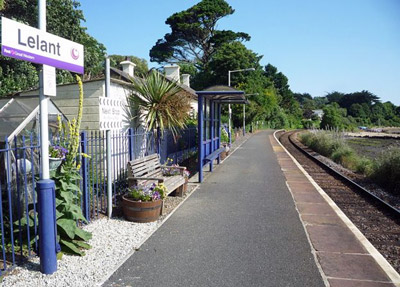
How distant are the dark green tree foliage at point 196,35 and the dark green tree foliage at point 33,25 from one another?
2902 cm

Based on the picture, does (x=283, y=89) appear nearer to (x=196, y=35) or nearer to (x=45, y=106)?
(x=196, y=35)

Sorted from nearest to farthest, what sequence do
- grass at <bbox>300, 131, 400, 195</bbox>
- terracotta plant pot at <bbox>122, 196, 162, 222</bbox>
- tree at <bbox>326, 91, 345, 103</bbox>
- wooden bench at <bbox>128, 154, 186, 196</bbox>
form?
terracotta plant pot at <bbox>122, 196, 162, 222</bbox>, wooden bench at <bbox>128, 154, 186, 196</bbox>, grass at <bbox>300, 131, 400, 195</bbox>, tree at <bbox>326, 91, 345, 103</bbox>

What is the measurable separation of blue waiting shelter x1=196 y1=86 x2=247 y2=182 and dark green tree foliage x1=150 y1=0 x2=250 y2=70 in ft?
120

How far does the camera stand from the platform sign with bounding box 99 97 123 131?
204 inches

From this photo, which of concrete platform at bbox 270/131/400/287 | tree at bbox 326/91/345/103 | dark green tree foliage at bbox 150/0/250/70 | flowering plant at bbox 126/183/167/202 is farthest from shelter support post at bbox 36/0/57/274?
tree at bbox 326/91/345/103

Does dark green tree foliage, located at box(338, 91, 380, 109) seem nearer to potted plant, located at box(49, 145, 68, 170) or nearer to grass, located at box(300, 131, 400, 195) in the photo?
grass, located at box(300, 131, 400, 195)

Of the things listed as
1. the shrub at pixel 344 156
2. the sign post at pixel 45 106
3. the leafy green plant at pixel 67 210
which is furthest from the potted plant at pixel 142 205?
the shrub at pixel 344 156

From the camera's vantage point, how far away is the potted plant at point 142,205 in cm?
561

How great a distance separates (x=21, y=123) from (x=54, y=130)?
4.68 ft

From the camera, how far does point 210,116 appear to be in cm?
1234

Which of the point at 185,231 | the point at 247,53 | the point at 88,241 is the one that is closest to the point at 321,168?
the point at 185,231

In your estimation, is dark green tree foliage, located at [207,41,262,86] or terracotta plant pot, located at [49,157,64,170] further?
dark green tree foliage, located at [207,41,262,86]

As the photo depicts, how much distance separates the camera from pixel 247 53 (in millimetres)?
42312

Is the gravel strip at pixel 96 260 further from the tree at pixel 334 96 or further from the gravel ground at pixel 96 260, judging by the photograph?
the tree at pixel 334 96
